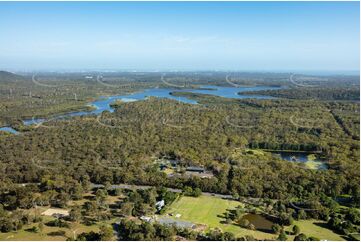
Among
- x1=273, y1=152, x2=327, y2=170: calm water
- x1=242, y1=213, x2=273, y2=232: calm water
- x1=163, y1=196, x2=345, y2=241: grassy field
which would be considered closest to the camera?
x1=163, y1=196, x2=345, y2=241: grassy field

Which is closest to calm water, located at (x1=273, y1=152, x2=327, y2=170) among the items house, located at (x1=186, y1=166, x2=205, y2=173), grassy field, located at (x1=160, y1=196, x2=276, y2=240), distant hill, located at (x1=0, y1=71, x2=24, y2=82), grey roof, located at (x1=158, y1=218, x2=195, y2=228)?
house, located at (x1=186, y1=166, x2=205, y2=173)

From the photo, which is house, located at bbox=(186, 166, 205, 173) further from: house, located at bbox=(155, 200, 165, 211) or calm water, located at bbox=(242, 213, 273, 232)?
calm water, located at bbox=(242, 213, 273, 232)

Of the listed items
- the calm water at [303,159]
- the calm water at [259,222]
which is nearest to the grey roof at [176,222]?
the calm water at [259,222]

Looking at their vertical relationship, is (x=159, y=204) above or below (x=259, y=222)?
above

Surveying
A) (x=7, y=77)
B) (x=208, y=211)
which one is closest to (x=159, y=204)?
(x=208, y=211)

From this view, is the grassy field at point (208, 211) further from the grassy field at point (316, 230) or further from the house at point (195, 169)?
the house at point (195, 169)

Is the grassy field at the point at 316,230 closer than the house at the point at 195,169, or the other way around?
the grassy field at the point at 316,230

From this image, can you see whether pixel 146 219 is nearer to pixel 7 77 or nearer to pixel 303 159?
pixel 303 159

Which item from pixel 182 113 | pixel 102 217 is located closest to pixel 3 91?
pixel 182 113
